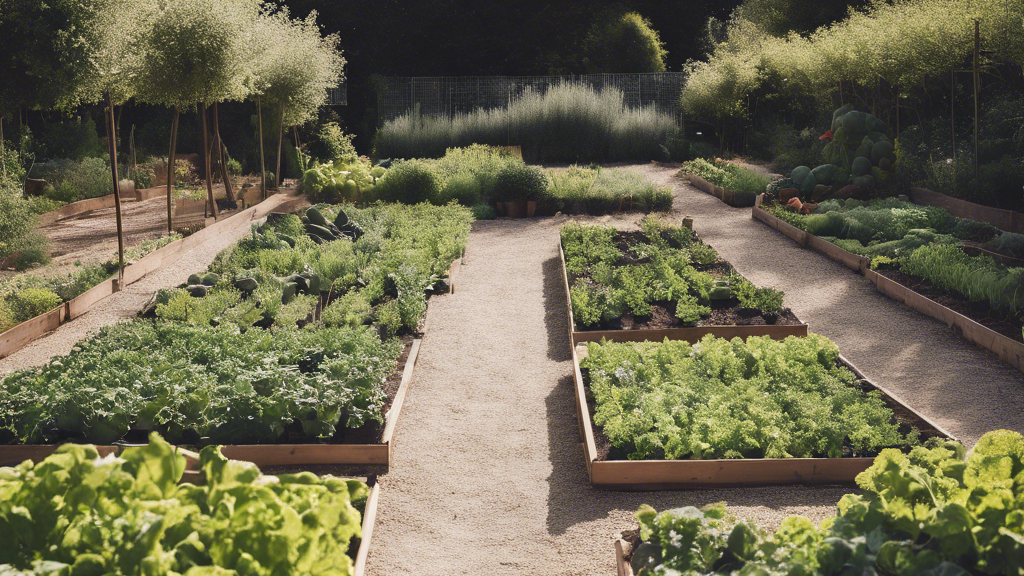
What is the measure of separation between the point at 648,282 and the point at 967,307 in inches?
107

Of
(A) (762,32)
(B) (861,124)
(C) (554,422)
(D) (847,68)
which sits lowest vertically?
(C) (554,422)

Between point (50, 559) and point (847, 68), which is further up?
point (847, 68)

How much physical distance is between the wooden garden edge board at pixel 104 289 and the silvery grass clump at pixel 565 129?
8278 mm

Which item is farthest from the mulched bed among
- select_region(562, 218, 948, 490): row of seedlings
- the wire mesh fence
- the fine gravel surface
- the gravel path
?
the wire mesh fence

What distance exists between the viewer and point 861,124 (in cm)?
1271

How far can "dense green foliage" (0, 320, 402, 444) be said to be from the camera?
4.02 meters

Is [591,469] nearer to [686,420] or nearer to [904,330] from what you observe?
[686,420]

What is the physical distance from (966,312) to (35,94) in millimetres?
12792

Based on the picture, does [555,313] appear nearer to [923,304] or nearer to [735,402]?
[735,402]

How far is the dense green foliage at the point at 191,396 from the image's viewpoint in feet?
13.2

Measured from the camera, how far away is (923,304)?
6.93 m

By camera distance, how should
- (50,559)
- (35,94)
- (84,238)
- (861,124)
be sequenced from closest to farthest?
(50,559)
(84,238)
(35,94)
(861,124)

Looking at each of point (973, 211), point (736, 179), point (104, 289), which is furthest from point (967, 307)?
point (104, 289)

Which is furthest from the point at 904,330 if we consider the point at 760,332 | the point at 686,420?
the point at 686,420
